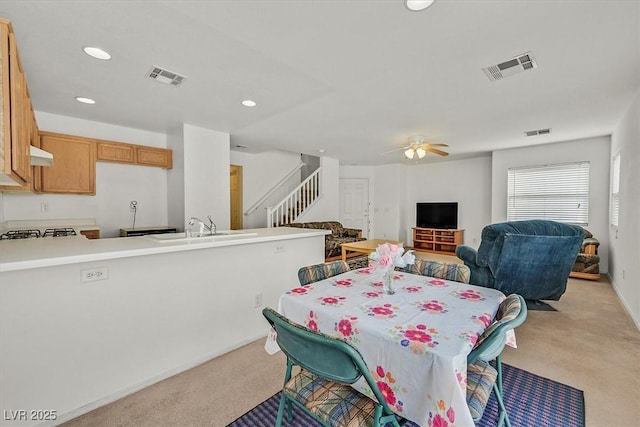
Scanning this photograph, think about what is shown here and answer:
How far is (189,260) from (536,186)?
6458 mm

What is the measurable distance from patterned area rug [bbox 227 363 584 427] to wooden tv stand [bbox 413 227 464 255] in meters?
5.54

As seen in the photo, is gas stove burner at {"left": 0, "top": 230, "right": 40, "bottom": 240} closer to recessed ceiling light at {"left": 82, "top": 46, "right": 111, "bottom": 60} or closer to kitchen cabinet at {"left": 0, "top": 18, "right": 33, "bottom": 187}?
kitchen cabinet at {"left": 0, "top": 18, "right": 33, "bottom": 187}

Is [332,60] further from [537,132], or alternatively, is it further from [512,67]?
[537,132]

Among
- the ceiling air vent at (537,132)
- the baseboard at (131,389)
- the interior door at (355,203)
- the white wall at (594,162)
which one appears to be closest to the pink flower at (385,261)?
the baseboard at (131,389)

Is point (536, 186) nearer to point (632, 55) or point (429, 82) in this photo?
point (632, 55)

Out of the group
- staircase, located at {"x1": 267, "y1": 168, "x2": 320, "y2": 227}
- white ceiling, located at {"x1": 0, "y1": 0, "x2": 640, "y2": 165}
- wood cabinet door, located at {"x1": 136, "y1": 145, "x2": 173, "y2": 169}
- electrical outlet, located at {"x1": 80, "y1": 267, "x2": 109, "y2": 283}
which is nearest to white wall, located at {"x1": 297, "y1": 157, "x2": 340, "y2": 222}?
staircase, located at {"x1": 267, "y1": 168, "x2": 320, "y2": 227}

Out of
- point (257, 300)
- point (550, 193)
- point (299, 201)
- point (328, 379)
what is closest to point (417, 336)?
point (328, 379)

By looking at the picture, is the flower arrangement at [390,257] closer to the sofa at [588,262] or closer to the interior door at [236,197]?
the sofa at [588,262]

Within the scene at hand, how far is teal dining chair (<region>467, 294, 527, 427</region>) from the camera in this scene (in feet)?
3.59

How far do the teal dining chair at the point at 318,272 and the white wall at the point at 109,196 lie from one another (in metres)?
3.70

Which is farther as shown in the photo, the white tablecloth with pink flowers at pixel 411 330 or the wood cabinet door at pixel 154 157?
the wood cabinet door at pixel 154 157

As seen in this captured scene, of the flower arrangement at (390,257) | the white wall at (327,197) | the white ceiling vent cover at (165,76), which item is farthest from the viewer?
the white wall at (327,197)

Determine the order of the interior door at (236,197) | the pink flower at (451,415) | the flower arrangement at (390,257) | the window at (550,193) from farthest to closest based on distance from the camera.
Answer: the interior door at (236,197)
the window at (550,193)
the flower arrangement at (390,257)
the pink flower at (451,415)

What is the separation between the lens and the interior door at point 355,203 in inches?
334
